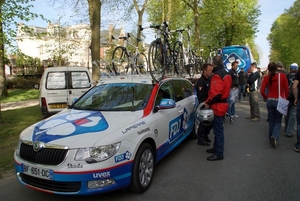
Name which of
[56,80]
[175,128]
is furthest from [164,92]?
[56,80]

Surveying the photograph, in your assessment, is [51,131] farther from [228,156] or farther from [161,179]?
[228,156]

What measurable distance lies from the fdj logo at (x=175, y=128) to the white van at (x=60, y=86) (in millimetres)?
4093

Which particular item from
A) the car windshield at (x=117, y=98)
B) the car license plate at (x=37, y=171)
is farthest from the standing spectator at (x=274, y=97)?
the car license plate at (x=37, y=171)

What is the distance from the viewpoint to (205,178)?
14.0 feet

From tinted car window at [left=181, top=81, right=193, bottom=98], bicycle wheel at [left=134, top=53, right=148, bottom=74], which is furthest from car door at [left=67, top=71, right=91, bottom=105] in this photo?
tinted car window at [left=181, top=81, right=193, bottom=98]

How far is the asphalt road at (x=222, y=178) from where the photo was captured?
144 inches

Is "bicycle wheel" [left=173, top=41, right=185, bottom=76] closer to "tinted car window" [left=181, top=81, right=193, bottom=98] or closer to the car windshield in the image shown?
"tinted car window" [left=181, top=81, right=193, bottom=98]

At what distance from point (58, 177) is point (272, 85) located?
190 inches

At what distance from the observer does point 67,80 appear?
8.88 metres

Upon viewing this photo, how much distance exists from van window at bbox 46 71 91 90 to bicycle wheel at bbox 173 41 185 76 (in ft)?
10.4

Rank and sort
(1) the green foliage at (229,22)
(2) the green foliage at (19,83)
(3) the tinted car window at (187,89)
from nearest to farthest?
(3) the tinted car window at (187,89)
(2) the green foliage at (19,83)
(1) the green foliage at (229,22)

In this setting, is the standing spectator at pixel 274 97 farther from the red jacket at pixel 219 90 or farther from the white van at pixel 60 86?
the white van at pixel 60 86

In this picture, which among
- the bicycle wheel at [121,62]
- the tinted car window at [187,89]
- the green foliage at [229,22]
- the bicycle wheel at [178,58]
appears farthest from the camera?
the green foliage at [229,22]

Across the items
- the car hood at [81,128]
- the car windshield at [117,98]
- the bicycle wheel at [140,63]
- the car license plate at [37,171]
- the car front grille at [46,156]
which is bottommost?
the car license plate at [37,171]
